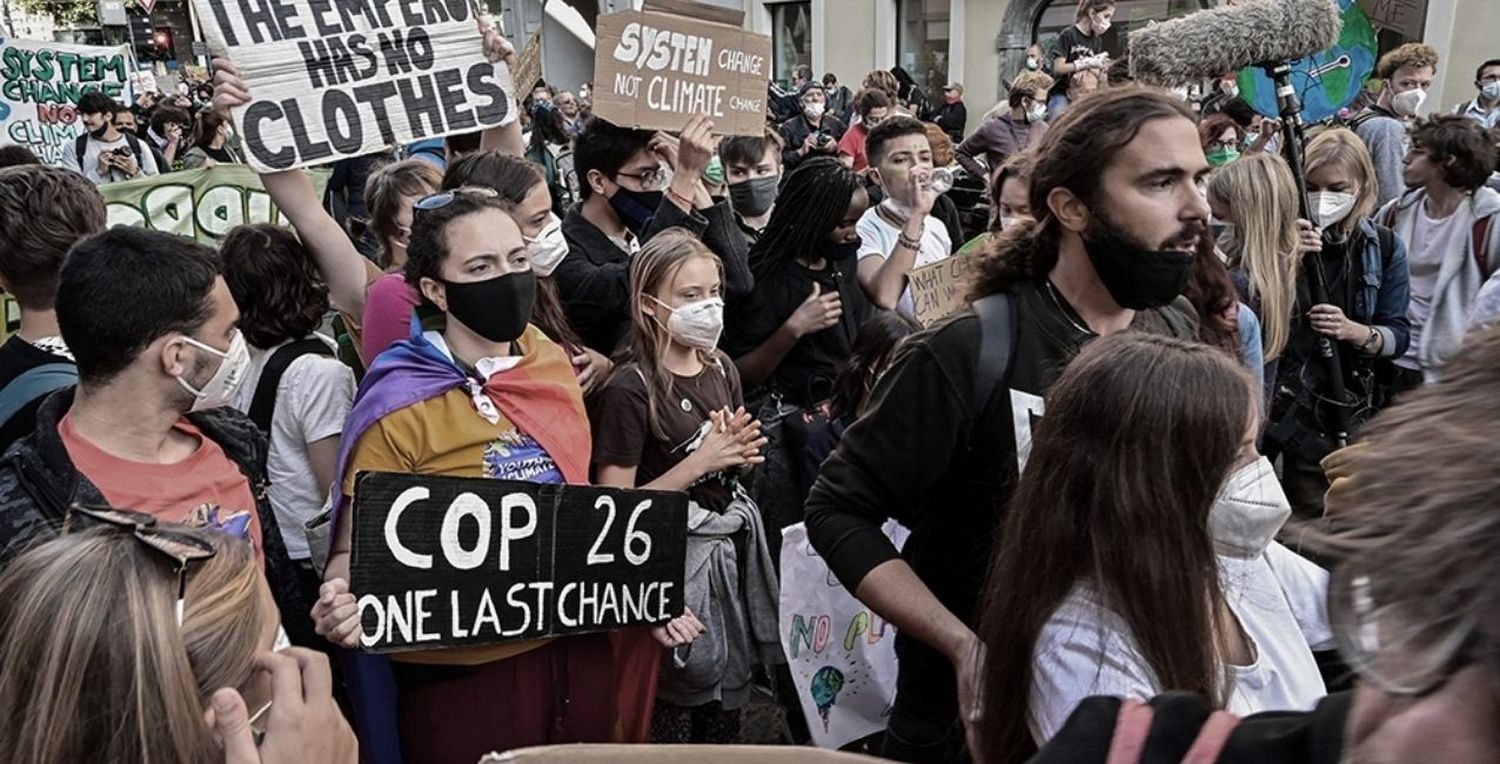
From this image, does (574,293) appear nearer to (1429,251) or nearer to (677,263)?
(677,263)

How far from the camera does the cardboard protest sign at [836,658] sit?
2654 millimetres

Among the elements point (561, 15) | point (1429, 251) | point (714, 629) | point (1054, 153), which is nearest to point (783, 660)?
point (714, 629)

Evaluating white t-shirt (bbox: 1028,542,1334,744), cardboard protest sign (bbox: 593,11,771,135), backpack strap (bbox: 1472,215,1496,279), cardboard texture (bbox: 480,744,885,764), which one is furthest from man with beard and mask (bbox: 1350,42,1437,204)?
cardboard texture (bbox: 480,744,885,764)

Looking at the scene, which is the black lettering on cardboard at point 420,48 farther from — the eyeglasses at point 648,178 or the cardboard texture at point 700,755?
the cardboard texture at point 700,755

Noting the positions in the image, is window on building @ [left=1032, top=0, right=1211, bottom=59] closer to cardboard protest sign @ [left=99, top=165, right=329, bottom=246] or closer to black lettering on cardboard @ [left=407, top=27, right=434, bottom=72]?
cardboard protest sign @ [left=99, top=165, right=329, bottom=246]

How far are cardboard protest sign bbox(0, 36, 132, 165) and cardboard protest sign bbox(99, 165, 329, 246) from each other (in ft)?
11.6

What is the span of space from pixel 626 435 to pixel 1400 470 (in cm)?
225

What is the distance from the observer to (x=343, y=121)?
10.6ft

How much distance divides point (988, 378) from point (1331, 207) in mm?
3037

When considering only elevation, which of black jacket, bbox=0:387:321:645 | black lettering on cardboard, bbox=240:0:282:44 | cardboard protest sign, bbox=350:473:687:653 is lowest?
cardboard protest sign, bbox=350:473:687:653

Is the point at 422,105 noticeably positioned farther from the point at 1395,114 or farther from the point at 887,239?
the point at 1395,114

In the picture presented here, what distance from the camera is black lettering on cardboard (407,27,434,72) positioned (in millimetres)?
3393

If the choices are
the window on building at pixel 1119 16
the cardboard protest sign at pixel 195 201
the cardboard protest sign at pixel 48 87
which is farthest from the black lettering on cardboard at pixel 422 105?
the window on building at pixel 1119 16

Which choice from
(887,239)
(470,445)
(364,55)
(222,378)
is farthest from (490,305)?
(887,239)
